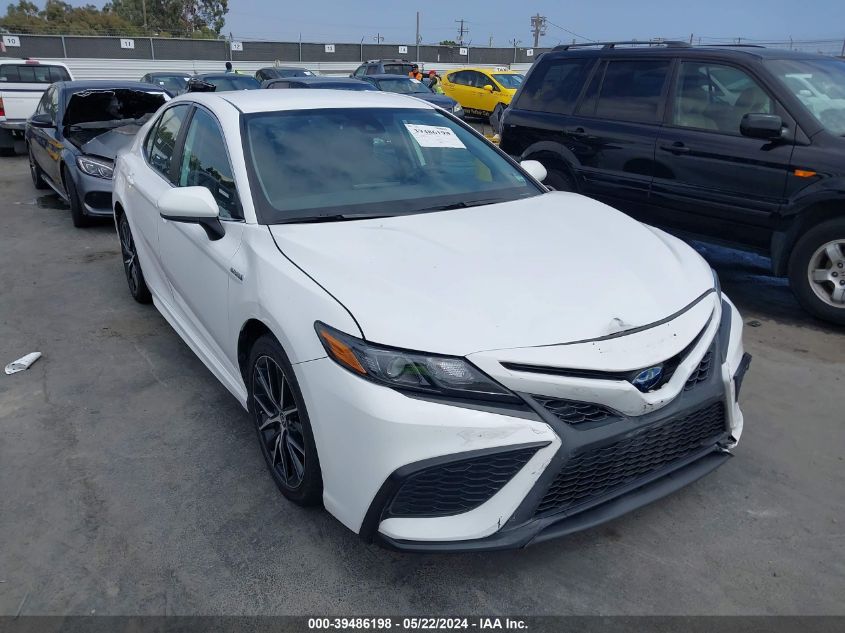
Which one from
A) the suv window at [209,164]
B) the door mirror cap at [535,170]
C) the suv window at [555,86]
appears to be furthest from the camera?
the suv window at [555,86]

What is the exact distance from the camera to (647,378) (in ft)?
7.62

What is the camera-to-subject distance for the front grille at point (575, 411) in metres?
2.21

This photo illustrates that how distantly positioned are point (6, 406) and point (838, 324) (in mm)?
5433

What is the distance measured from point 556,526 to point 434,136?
2377 mm

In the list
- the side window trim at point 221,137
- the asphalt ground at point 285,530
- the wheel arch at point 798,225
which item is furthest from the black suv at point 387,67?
the asphalt ground at point 285,530

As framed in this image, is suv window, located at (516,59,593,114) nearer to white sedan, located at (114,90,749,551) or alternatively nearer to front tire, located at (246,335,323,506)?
white sedan, located at (114,90,749,551)

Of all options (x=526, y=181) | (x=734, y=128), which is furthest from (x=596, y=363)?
(x=734, y=128)

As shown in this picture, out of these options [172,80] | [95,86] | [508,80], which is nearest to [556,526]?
[95,86]

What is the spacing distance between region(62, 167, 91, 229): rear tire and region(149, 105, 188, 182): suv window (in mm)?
3488

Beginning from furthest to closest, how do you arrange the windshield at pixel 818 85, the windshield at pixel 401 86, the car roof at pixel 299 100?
the windshield at pixel 401 86 → the windshield at pixel 818 85 → the car roof at pixel 299 100

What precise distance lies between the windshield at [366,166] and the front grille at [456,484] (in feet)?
4.58

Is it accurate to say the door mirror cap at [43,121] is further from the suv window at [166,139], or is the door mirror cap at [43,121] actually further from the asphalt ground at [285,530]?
the asphalt ground at [285,530]

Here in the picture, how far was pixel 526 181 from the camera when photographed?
3.85 m

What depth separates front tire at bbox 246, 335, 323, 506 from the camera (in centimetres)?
257
